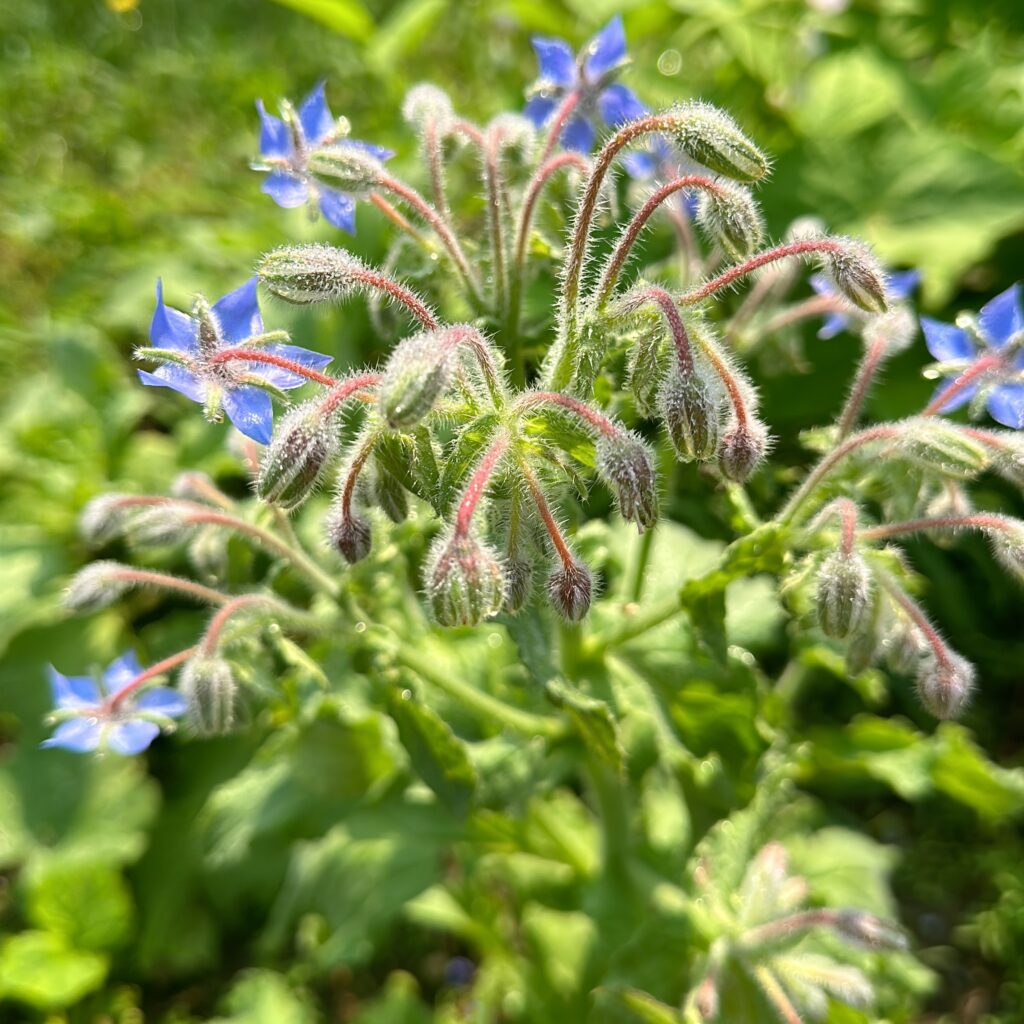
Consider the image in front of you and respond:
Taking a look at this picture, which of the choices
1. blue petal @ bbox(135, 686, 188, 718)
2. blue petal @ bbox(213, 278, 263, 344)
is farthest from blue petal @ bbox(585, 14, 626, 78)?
blue petal @ bbox(135, 686, 188, 718)

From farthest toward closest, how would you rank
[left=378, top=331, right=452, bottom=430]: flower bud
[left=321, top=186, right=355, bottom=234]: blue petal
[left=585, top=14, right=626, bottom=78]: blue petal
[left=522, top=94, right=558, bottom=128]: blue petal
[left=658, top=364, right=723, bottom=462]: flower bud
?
[left=522, top=94, right=558, bottom=128]: blue petal, [left=585, top=14, right=626, bottom=78]: blue petal, [left=321, top=186, right=355, bottom=234]: blue petal, [left=658, top=364, right=723, bottom=462]: flower bud, [left=378, top=331, right=452, bottom=430]: flower bud

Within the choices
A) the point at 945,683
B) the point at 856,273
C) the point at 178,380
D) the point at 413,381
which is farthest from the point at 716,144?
the point at 945,683

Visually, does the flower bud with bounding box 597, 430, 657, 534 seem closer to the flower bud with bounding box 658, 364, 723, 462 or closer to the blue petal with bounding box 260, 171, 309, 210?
the flower bud with bounding box 658, 364, 723, 462

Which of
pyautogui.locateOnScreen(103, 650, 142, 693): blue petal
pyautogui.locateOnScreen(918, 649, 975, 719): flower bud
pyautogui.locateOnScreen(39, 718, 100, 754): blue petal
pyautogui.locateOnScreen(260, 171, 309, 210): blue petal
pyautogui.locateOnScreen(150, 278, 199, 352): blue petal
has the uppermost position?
pyautogui.locateOnScreen(260, 171, 309, 210): blue petal

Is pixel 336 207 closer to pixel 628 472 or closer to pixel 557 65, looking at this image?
pixel 557 65

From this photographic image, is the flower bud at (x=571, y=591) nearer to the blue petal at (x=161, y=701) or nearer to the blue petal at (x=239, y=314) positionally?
the blue petal at (x=239, y=314)

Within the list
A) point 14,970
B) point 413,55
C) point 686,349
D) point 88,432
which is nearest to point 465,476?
point 686,349

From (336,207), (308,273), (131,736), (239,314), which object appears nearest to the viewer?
(308,273)
